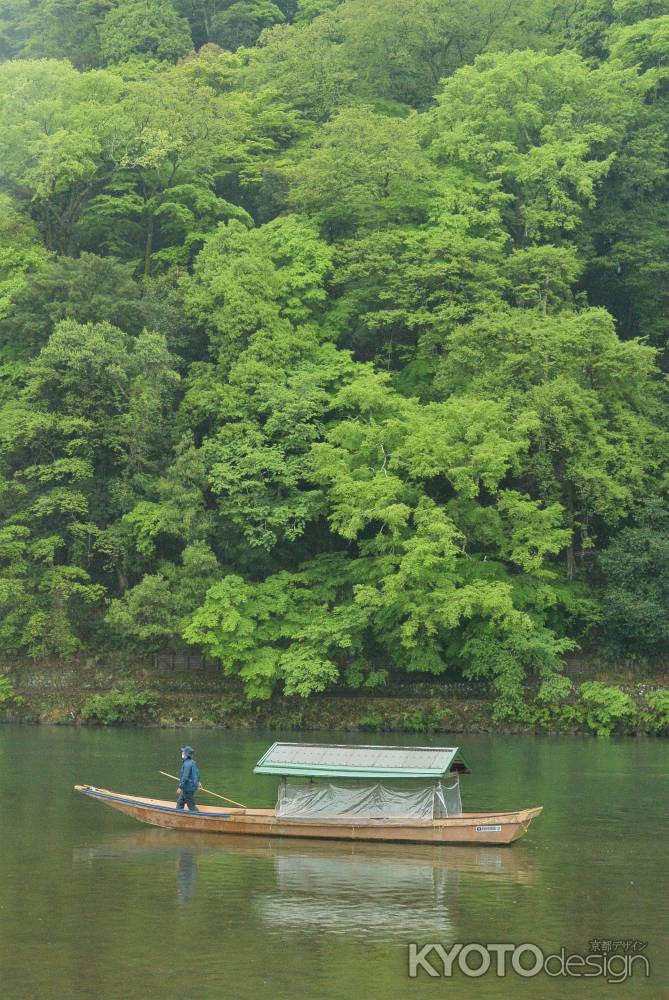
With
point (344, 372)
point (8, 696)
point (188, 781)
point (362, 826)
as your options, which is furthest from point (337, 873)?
point (344, 372)

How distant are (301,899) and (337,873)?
2.10 m

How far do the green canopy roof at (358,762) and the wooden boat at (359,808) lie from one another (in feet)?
0.06

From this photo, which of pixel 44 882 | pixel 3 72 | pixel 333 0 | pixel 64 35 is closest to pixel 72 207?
A: pixel 3 72

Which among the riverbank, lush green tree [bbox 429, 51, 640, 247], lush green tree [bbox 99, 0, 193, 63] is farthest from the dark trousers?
lush green tree [bbox 99, 0, 193, 63]

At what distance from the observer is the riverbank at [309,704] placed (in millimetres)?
43312

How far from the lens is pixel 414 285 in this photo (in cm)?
5312

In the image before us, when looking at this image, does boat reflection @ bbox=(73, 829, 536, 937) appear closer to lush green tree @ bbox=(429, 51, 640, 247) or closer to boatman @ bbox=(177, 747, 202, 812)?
Result: boatman @ bbox=(177, 747, 202, 812)

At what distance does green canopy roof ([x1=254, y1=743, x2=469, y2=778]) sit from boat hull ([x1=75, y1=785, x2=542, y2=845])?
0.90 meters

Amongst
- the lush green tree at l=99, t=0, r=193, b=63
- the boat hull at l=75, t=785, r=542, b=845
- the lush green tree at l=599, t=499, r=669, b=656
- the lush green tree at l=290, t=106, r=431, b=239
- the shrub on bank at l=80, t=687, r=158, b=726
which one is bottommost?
the boat hull at l=75, t=785, r=542, b=845

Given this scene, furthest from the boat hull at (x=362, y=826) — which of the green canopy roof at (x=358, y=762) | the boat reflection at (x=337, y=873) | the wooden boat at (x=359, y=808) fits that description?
the green canopy roof at (x=358, y=762)

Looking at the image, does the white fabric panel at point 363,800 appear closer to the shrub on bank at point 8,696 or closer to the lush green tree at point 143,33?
the shrub on bank at point 8,696

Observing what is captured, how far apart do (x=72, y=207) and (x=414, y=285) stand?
58.5ft

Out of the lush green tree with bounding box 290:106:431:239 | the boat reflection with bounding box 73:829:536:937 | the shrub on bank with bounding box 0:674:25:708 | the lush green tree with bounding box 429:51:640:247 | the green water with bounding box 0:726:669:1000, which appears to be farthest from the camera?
the lush green tree with bounding box 290:106:431:239

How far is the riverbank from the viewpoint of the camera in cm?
4331
